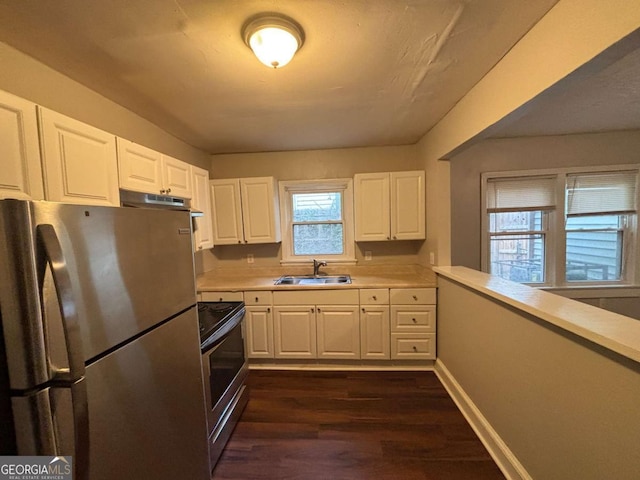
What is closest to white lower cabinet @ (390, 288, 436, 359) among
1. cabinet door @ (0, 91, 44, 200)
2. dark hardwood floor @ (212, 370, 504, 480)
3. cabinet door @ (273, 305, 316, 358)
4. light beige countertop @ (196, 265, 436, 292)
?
light beige countertop @ (196, 265, 436, 292)

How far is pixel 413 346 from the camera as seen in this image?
256 centimetres

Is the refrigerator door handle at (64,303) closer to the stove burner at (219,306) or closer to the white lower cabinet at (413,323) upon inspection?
the stove burner at (219,306)

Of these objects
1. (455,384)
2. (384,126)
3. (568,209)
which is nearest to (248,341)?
(455,384)

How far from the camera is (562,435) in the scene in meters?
1.16

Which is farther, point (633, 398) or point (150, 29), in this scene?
point (150, 29)

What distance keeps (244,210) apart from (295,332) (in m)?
1.50

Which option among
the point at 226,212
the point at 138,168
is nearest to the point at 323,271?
the point at 226,212

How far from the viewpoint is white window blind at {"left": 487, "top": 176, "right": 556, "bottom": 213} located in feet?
9.37

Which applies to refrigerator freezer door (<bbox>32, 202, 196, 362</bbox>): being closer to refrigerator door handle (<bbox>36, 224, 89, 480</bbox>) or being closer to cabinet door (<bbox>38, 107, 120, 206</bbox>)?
refrigerator door handle (<bbox>36, 224, 89, 480</bbox>)

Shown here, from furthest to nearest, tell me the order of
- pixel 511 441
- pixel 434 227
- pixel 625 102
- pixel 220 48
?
pixel 434 227, pixel 625 102, pixel 511 441, pixel 220 48

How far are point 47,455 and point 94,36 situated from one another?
166 centimetres

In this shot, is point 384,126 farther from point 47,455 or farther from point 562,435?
point 47,455

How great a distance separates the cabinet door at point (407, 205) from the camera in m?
2.81

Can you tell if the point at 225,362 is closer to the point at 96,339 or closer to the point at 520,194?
the point at 96,339
